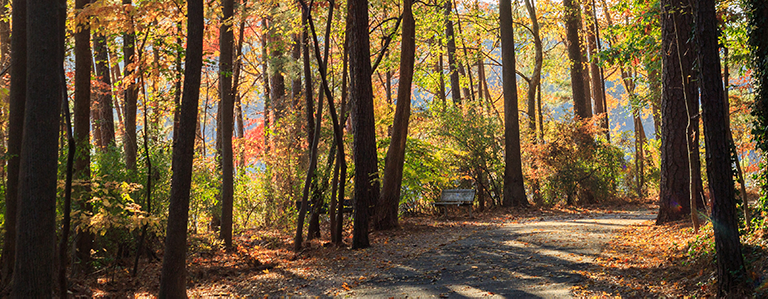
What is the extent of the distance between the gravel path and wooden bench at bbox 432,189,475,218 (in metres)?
2.88

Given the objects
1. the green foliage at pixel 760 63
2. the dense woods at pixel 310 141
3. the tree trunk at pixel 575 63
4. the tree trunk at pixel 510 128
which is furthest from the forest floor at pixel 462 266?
the tree trunk at pixel 575 63

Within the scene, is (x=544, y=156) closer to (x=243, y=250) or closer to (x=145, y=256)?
(x=243, y=250)

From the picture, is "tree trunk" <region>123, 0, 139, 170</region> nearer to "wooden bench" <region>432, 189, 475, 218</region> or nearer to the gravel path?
the gravel path

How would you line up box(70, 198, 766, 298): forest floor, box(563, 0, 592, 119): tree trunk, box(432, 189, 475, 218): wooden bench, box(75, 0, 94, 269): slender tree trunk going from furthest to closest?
1. box(563, 0, 592, 119): tree trunk
2. box(432, 189, 475, 218): wooden bench
3. box(75, 0, 94, 269): slender tree trunk
4. box(70, 198, 766, 298): forest floor

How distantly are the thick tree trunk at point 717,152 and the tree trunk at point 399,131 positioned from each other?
19.9 ft

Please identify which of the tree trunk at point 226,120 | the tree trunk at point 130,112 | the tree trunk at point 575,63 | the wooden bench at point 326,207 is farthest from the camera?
the tree trunk at point 575,63

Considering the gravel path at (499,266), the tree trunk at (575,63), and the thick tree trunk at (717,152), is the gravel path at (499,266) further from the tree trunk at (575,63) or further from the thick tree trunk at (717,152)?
the tree trunk at (575,63)

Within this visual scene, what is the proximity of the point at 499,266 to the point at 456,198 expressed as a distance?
629cm

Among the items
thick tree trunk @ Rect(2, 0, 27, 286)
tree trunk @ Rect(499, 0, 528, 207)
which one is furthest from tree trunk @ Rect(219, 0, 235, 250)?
tree trunk @ Rect(499, 0, 528, 207)

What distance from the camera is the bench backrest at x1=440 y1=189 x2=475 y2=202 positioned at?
42.8ft

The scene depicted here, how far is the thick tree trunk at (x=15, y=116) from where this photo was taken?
6559 millimetres

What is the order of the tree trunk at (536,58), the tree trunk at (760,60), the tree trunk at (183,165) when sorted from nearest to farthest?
the tree trunk at (760,60) → the tree trunk at (183,165) → the tree trunk at (536,58)

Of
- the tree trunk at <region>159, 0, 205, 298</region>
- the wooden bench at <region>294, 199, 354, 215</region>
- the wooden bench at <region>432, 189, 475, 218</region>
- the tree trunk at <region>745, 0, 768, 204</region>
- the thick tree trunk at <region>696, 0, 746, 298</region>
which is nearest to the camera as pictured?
the thick tree trunk at <region>696, 0, 746, 298</region>

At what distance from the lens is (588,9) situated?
62.8 feet
